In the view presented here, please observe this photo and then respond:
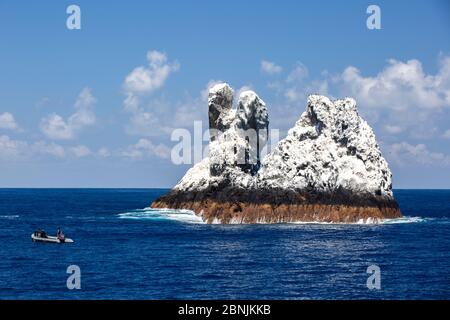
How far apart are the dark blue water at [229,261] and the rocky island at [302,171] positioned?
14.9ft

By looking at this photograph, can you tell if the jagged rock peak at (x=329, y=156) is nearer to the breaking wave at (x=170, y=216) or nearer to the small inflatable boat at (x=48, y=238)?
the breaking wave at (x=170, y=216)

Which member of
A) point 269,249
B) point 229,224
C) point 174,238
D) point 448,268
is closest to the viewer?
point 448,268

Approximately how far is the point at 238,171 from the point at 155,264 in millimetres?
53376

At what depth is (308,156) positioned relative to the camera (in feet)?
378

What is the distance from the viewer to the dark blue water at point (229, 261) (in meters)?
53.9

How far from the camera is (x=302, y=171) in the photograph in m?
114

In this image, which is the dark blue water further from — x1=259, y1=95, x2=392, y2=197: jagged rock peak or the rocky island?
x1=259, y1=95, x2=392, y2=197: jagged rock peak

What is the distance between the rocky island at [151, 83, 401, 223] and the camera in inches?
4370

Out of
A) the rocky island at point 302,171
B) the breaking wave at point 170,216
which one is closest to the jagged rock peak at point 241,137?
the rocky island at point 302,171

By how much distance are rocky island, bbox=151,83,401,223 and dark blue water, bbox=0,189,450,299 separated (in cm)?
453

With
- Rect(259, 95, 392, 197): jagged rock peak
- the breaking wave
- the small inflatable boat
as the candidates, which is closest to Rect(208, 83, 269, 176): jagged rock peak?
Rect(259, 95, 392, 197): jagged rock peak
